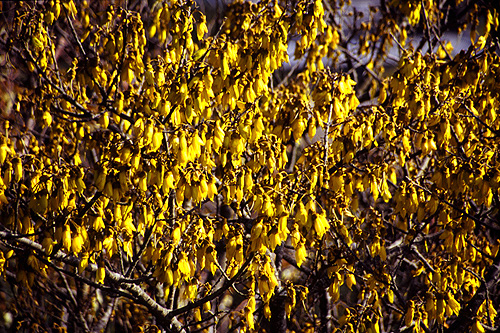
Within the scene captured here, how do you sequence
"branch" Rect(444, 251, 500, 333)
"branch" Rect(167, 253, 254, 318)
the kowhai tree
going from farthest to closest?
1. "branch" Rect(444, 251, 500, 333)
2. "branch" Rect(167, 253, 254, 318)
3. the kowhai tree

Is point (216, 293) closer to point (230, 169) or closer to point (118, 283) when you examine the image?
point (118, 283)

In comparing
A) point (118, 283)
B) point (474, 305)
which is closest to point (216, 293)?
point (118, 283)

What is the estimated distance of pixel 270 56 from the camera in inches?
114

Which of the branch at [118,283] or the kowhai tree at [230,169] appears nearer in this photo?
the kowhai tree at [230,169]

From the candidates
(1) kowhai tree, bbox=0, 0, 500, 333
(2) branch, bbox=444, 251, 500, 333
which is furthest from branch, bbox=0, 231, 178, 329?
(2) branch, bbox=444, 251, 500, 333

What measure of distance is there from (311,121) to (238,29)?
231 cm

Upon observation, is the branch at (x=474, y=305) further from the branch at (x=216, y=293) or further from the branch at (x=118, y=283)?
the branch at (x=118, y=283)

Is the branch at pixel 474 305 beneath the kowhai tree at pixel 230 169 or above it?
beneath

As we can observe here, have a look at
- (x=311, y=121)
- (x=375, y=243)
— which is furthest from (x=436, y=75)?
(x=375, y=243)

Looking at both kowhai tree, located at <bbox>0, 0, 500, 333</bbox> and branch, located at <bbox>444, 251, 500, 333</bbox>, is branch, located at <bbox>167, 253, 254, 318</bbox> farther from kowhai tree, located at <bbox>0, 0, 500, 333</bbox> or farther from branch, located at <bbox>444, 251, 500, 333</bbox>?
branch, located at <bbox>444, 251, 500, 333</bbox>

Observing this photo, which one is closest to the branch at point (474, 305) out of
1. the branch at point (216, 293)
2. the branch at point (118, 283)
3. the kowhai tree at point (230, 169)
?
the kowhai tree at point (230, 169)

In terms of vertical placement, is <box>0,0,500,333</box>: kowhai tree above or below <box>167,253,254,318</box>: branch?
above

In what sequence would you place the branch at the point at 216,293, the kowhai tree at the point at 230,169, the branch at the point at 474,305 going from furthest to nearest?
the branch at the point at 474,305 < the branch at the point at 216,293 < the kowhai tree at the point at 230,169

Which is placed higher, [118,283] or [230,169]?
[230,169]
